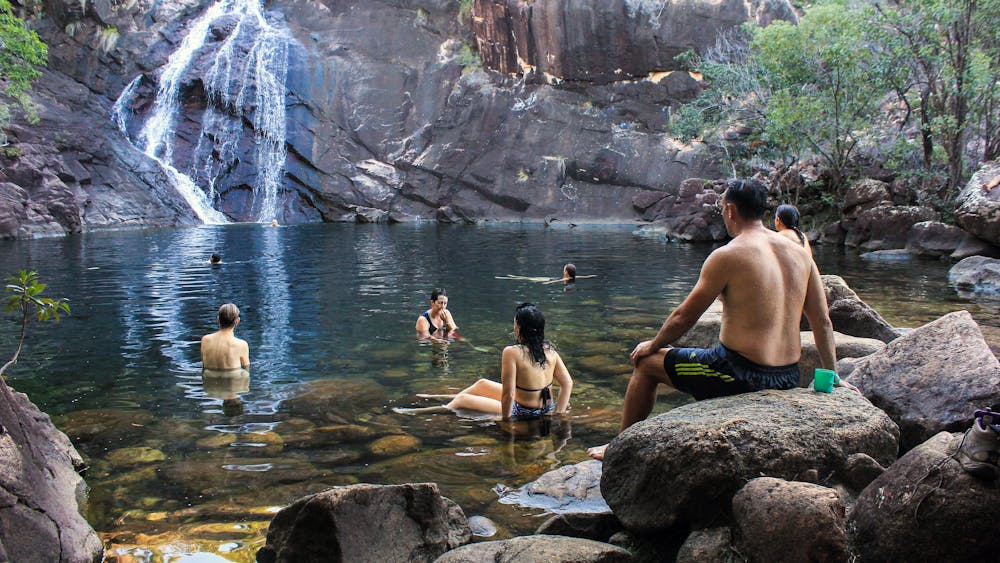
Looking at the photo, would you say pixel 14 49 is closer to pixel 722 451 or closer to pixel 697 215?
pixel 697 215

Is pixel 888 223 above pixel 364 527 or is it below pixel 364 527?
above

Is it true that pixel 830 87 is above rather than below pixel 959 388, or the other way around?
above

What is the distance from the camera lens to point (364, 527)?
3.99 m

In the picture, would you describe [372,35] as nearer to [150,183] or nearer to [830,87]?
[150,183]

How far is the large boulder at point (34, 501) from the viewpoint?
368cm

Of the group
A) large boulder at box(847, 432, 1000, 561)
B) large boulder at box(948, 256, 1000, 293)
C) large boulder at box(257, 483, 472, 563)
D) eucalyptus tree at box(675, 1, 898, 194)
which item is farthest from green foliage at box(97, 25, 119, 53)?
large boulder at box(847, 432, 1000, 561)

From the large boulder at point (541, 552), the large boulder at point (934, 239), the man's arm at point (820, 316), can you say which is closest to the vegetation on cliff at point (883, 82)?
the large boulder at point (934, 239)

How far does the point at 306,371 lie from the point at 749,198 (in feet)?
21.7

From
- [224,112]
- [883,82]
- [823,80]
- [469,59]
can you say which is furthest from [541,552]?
[469,59]

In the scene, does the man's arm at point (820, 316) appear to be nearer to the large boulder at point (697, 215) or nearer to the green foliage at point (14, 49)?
the large boulder at point (697, 215)

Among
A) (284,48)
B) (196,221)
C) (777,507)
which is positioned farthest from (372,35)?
(777,507)

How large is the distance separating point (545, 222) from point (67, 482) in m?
41.4

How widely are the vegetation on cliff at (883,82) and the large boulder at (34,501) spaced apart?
85.6ft

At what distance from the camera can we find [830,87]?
26.9 m
